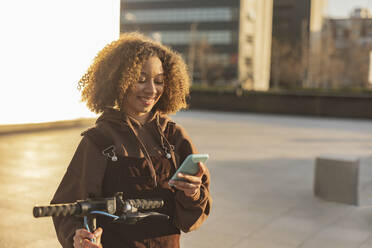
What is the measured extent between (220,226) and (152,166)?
3883 millimetres

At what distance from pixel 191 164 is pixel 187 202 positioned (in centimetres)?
38

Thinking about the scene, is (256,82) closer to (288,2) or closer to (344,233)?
(288,2)

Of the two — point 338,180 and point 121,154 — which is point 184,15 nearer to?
point 338,180

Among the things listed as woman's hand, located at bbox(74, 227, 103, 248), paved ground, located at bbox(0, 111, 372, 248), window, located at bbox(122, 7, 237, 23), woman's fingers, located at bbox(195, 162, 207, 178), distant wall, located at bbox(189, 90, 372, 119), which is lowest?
distant wall, located at bbox(189, 90, 372, 119)

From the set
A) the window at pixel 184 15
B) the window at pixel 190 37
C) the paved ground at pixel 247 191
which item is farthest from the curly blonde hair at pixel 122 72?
the window at pixel 184 15

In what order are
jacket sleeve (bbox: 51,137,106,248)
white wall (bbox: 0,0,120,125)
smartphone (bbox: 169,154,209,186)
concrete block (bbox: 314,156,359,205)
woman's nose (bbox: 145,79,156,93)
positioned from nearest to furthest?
smartphone (bbox: 169,154,209,186) < jacket sleeve (bbox: 51,137,106,248) < woman's nose (bbox: 145,79,156,93) < white wall (bbox: 0,0,120,125) < concrete block (bbox: 314,156,359,205)

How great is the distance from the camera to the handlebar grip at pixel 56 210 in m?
1.59

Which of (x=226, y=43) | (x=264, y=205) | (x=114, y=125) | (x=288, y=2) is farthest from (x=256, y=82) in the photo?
(x=114, y=125)

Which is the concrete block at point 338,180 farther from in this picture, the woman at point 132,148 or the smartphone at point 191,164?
the smartphone at point 191,164

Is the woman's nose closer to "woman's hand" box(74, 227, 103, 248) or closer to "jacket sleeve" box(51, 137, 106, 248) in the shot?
"jacket sleeve" box(51, 137, 106, 248)

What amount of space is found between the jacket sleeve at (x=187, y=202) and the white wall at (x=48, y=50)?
1235mm

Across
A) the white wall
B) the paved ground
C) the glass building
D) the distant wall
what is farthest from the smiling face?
the glass building

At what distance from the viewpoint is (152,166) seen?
2.05 m

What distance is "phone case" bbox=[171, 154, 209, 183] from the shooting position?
1736 mm
